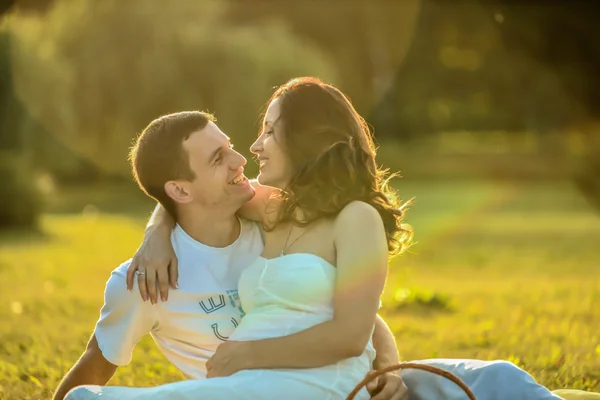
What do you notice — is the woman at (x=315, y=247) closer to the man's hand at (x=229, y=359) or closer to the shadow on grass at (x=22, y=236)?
the man's hand at (x=229, y=359)

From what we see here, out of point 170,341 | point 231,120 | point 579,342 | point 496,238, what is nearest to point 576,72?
point 496,238

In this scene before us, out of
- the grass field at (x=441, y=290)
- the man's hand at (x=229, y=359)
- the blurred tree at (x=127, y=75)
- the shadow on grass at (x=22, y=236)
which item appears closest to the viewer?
the man's hand at (x=229, y=359)

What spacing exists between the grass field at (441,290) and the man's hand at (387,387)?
7.98 ft

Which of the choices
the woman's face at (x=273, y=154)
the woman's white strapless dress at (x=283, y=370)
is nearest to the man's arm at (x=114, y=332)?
the woman's white strapless dress at (x=283, y=370)

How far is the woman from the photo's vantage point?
346cm

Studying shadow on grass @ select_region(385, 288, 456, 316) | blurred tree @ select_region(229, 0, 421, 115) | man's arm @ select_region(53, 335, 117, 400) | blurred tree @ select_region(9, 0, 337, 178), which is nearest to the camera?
man's arm @ select_region(53, 335, 117, 400)

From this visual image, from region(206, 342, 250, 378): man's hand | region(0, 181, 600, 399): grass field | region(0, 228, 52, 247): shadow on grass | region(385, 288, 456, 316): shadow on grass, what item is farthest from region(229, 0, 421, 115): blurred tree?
region(206, 342, 250, 378): man's hand

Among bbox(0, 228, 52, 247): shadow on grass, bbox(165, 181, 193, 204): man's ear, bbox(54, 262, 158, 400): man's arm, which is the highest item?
bbox(165, 181, 193, 204): man's ear

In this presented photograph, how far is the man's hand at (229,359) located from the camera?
11.7 ft

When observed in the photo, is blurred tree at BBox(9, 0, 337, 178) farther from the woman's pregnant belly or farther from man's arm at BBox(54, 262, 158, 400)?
the woman's pregnant belly

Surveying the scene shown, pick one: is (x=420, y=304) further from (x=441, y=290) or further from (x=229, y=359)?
(x=229, y=359)

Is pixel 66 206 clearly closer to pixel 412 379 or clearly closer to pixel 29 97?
pixel 29 97

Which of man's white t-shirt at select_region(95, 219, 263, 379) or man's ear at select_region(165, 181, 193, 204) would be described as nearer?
man's white t-shirt at select_region(95, 219, 263, 379)

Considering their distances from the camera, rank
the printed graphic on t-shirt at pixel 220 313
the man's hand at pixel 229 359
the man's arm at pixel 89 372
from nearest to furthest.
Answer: the man's hand at pixel 229 359
the man's arm at pixel 89 372
the printed graphic on t-shirt at pixel 220 313
